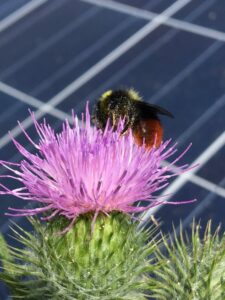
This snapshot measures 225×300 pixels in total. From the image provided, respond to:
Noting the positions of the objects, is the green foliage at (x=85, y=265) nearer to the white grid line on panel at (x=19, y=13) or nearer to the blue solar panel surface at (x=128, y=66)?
the blue solar panel surface at (x=128, y=66)

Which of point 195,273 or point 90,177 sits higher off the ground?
point 90,177

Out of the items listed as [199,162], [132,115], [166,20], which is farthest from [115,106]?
[166,20]

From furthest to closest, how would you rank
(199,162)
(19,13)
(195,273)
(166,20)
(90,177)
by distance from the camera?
(19,13), (166,20), (199,162), (195,273), (90,177)

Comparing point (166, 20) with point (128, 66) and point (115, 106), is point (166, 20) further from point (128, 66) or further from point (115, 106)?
point (115, 106)

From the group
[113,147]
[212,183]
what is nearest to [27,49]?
[212,183]

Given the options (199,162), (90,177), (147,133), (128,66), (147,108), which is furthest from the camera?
(128,66)

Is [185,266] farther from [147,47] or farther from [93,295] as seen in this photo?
[147,47]

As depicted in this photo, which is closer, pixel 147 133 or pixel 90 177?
pixel 90 177
